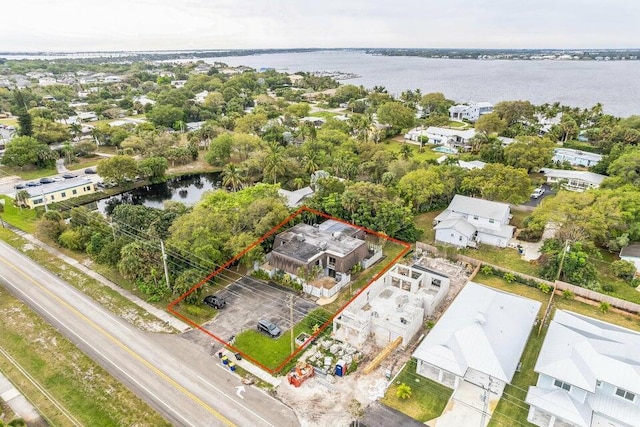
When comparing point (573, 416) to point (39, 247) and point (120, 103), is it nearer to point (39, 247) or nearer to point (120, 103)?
point (39, 247)

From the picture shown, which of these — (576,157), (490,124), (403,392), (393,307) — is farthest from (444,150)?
(403,392)

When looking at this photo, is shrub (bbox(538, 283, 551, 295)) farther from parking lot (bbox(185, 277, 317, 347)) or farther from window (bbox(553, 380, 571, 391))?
parking lot (bbox(185, 277, 317, 347))

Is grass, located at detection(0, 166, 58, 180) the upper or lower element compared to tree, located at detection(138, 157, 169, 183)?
lower

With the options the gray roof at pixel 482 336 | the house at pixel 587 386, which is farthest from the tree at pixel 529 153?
the house at pixel 587 386

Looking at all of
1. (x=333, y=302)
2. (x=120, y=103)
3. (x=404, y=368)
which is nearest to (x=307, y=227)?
(x=333, y=302)

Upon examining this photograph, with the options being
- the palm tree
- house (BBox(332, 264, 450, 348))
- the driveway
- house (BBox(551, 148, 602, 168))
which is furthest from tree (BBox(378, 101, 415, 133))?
the driveway

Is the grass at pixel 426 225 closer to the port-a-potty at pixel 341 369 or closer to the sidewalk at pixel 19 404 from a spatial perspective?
the port-a-potty at pixel 341 369
